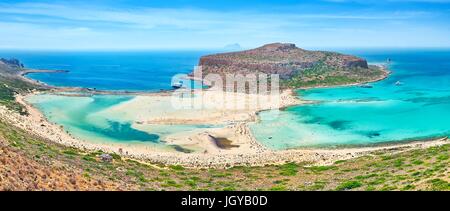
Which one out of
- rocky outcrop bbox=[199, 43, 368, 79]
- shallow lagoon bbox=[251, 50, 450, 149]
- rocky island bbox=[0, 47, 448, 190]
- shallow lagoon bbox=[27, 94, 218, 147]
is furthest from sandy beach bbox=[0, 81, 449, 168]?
rocky outcrop bbox=[199, 43, 368, 79]

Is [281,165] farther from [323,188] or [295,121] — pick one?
[295,121]

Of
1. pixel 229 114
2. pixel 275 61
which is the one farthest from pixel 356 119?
pixel 275 61

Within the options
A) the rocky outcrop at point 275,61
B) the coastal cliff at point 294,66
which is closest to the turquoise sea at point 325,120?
the coastal cliff at point 294,66

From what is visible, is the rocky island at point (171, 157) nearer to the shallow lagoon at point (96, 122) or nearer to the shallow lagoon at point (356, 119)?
the shallow lagoon at point (96, 122)

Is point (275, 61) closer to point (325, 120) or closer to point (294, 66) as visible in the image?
point (294, 66)

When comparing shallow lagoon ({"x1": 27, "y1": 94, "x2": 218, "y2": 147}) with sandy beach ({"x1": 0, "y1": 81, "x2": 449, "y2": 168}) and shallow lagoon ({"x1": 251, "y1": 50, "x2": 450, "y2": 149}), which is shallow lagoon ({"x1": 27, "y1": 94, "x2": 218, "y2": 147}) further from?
shallow lagoon ({"x1": 251, "y1": 50, "x2": 450, "y2": 149})
